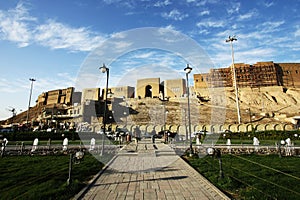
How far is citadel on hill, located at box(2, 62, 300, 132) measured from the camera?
2505 inches

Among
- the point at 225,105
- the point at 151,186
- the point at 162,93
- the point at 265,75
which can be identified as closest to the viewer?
the point at 151,186

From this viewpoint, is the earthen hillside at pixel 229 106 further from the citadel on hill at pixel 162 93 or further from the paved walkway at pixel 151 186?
the paved walkway at pixel 151 186

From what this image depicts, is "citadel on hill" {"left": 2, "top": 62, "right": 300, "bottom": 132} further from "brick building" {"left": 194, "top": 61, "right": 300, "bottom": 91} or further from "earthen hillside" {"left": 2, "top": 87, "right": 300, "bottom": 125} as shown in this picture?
"earthen hillside" {"left": 2, "top": 87, "right": 300, "bottom": 125}

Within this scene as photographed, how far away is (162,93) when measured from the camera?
263ft

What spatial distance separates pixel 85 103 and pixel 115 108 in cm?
994

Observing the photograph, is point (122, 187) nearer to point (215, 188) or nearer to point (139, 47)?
point (215, 188)

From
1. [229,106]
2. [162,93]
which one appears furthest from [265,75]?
[162,93]

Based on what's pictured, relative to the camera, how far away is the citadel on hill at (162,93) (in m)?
63.6

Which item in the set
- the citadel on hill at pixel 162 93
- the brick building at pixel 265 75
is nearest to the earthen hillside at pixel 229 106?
the citadel on hill at pixel 162 93

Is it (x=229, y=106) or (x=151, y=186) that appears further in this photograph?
(x=229, y=106)

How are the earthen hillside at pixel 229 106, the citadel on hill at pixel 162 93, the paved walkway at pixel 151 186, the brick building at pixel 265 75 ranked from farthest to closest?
1. the brick building at pixel 265 75
2. the citadel on hill at pixel 162 93
3. the earthen hillside at pixel 229 106
4. the paved walkway at pixel 151 186

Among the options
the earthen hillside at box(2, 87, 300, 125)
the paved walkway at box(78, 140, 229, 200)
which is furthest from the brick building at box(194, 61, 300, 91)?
the paved walkway at box(78, 140, 229, 200)

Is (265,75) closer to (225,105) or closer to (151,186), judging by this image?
(225,105)

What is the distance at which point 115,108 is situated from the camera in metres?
67.1
